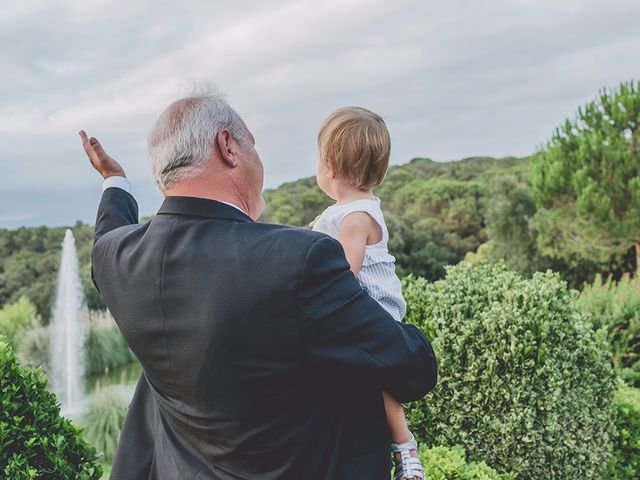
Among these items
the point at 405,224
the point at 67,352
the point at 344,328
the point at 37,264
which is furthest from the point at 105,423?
the point at 405,224

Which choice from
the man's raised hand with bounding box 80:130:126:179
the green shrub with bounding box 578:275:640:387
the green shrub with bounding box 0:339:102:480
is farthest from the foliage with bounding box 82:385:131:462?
the man's raised hand with bounding box 80:130:126:179

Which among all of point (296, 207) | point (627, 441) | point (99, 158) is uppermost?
point (296, 207)

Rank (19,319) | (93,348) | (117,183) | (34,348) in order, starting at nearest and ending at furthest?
1. (117,183)
2. (34,348)
3. (93,348)
4. (19,319)

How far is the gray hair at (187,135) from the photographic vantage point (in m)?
1.79

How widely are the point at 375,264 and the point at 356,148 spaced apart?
50 cm

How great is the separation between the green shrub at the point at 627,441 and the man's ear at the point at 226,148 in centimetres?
455

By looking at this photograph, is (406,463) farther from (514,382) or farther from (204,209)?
(514,382)

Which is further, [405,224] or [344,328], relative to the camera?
[405,224]

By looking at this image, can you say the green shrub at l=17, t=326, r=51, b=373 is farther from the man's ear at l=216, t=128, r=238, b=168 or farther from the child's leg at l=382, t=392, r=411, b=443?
the man's ear at l=216, t=128, r=238, b=168

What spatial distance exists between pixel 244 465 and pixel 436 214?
126ft

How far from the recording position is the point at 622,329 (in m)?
8.11

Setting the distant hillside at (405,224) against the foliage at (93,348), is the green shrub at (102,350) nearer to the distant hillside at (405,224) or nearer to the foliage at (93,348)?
the foliage at (93,348)

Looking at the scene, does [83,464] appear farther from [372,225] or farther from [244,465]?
[372,225]

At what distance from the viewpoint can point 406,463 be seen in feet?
7.30
